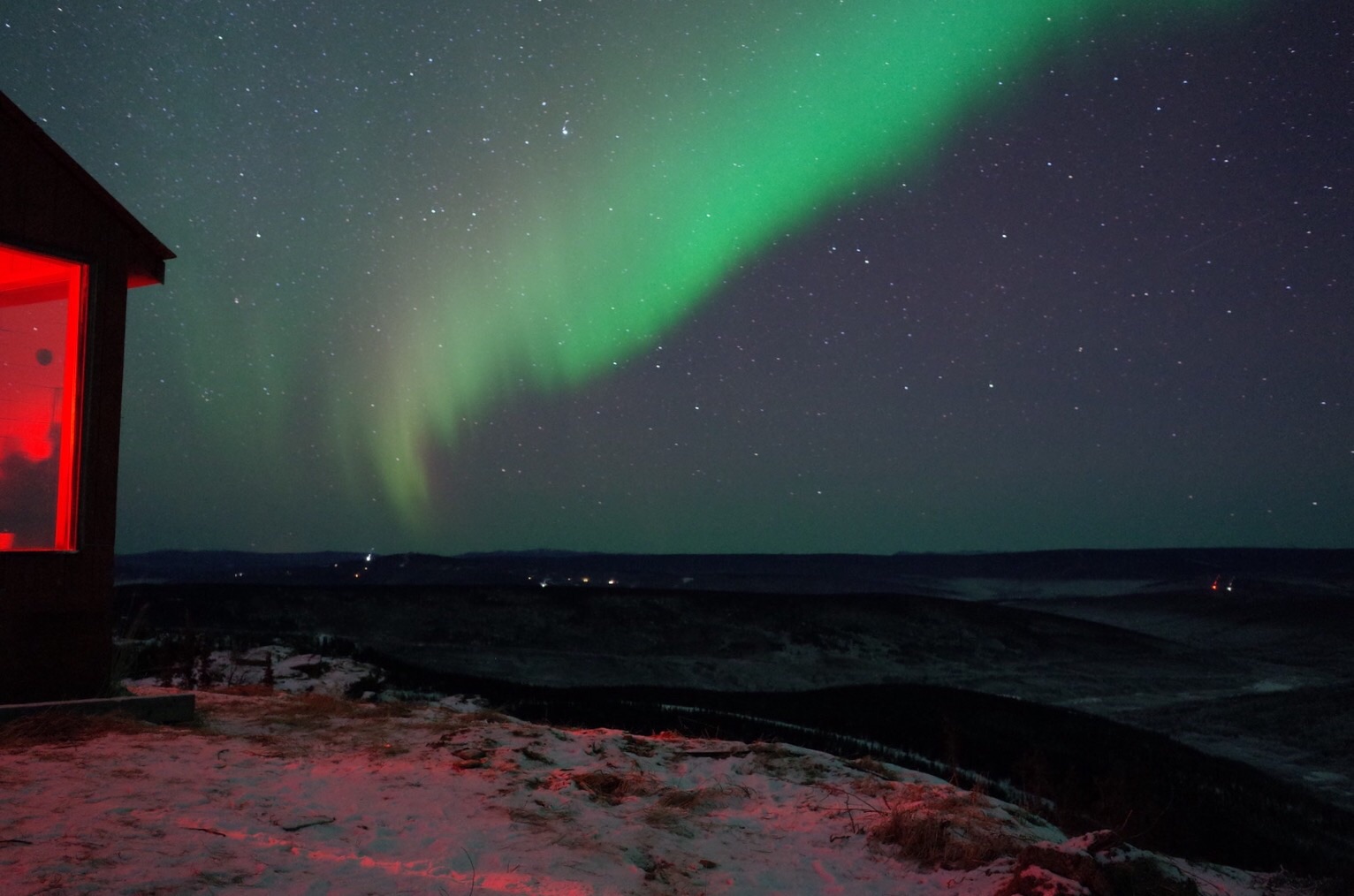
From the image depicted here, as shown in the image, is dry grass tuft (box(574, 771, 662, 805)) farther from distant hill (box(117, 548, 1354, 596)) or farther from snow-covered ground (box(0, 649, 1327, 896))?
distant hill (box(117, 548, 1354, 596))

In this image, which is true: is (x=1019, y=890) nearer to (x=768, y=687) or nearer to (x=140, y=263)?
(x=140, y=263)

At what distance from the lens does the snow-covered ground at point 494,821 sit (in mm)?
3945

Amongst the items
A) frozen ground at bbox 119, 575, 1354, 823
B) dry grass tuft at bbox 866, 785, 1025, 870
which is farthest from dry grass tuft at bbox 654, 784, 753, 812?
frozen ground at bbox 119, 575, 1354, 823

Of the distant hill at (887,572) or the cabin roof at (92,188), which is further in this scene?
the distant hill at (887,572)

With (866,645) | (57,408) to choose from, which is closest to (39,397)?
(57,408)

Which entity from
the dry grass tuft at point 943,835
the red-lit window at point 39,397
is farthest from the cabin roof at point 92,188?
the dry grass tuft at point 943,835

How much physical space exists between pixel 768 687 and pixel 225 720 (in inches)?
848

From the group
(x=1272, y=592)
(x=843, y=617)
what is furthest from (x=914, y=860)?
(x=1272, y=592)

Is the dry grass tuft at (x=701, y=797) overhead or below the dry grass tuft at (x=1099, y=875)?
below

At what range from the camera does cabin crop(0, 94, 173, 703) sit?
698cm

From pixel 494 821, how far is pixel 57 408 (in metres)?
5.73

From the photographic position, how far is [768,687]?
27.3 metres

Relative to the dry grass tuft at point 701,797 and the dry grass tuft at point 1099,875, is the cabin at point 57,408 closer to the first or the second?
the dry grass tuft at point 701,797

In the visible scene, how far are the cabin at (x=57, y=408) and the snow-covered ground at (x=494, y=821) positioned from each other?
981 mm
